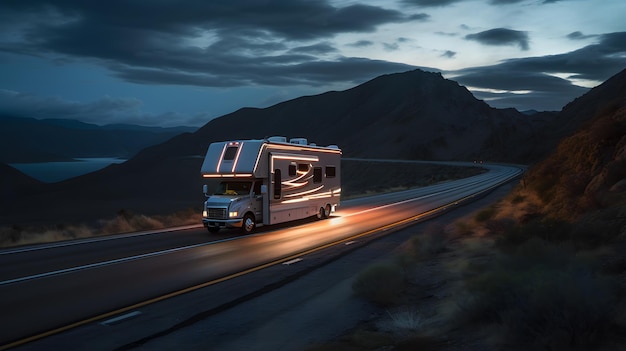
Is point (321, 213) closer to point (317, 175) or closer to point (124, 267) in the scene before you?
point (317, 175)

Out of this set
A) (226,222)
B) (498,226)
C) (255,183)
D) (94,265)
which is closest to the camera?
(94,265)

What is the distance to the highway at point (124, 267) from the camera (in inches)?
394

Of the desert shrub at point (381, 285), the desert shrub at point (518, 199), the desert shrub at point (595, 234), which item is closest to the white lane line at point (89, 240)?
the desert shrub at point (381, 285)

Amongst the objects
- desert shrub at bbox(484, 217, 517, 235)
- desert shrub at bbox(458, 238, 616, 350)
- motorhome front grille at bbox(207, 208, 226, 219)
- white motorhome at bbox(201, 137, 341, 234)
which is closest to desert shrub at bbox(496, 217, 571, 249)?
desert shrub at bbox(484, 217, 517, 235)

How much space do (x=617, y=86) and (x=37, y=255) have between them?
97781mm

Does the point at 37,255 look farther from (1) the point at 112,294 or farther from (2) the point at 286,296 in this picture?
(2) the point at 286,296

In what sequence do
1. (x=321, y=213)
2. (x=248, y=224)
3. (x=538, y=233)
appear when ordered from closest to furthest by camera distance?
(x=538, y=233)
(x=248, y=224)
(x=321, y=213)

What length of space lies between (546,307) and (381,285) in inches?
167

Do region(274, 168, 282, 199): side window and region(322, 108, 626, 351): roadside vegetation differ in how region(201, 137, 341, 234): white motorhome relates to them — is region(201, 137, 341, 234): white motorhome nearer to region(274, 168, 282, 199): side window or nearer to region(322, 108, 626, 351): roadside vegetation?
region(274, 168, 282, 199): side window

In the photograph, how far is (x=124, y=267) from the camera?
565 inches

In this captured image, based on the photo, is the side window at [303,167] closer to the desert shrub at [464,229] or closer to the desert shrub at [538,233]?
the desert shrub at [464,229]

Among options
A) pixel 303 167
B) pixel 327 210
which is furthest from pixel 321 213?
pixel 303 167

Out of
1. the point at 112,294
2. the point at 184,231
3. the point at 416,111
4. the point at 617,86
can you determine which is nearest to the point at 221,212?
the point at 184,231

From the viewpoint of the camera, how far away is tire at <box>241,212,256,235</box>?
20.9m
